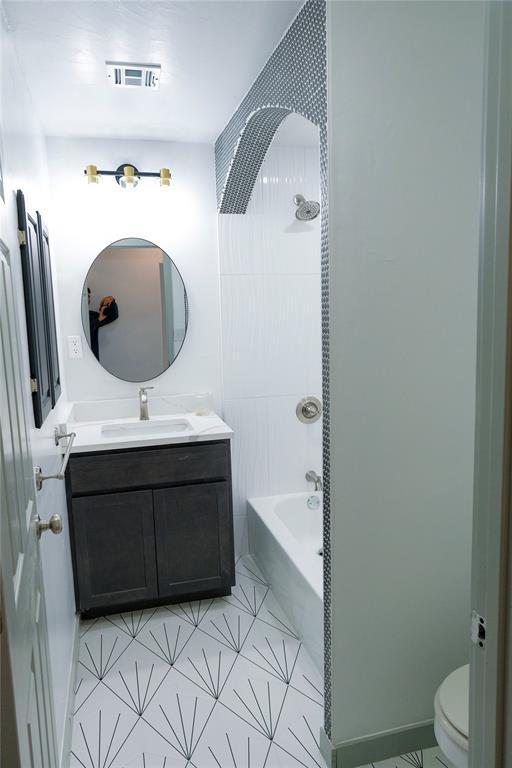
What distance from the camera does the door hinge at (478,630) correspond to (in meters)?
0.80

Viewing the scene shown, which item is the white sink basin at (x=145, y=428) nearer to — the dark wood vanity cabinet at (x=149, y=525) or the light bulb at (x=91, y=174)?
the dark wood vanity cabinet at (x=149, y=525)

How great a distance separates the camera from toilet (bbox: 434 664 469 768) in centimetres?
141

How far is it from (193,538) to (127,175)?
1.89m

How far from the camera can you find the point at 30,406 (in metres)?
1.54

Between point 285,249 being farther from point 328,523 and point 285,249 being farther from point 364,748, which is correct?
point 364,748

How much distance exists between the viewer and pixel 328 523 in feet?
5.71

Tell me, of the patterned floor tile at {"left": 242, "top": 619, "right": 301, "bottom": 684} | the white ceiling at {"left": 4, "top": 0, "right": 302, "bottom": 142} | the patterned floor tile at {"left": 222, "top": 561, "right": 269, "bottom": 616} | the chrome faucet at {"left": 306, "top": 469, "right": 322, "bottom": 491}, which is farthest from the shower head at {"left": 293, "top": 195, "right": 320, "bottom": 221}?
the patterned floor tile at {"left": 242, "top": 619, "right": 301, "bottom": 684}

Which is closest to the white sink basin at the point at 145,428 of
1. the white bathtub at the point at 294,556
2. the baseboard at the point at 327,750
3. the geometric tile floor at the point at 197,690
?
the white bathtub at the point at 294,556

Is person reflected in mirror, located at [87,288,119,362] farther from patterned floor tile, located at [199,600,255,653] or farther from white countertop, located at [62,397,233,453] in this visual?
patterned floor tile, located at [199,600,255,653]

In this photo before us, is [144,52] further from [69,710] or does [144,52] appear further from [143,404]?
[69,710]

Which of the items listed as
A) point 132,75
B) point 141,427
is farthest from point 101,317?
point 132,75

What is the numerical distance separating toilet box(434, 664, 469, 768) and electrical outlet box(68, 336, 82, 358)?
2.34m

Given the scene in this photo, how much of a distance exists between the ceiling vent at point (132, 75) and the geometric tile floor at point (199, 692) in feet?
7.95

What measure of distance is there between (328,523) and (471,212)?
1084 millimetres
